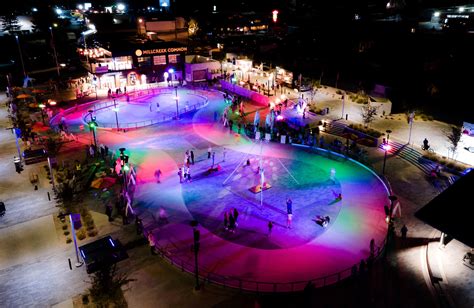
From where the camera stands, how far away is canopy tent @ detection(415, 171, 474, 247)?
1683cm

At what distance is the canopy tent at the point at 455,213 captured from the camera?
16.8 meters

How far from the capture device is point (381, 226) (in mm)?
25844

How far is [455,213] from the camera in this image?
17625mm

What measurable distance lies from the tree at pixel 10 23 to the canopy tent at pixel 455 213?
115016 mm

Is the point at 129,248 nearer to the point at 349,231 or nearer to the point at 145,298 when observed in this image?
the point at 145,298

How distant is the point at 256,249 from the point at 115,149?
72.2 ft

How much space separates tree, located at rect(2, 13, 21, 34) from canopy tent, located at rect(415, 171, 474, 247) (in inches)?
4528

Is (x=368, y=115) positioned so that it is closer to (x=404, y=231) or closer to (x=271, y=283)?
(x=404, y=231)

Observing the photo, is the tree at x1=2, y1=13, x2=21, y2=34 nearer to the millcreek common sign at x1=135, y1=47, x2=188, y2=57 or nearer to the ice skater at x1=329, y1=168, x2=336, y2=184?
the millcreek common sign at x1=135, y1=47, x2=188, y2=57

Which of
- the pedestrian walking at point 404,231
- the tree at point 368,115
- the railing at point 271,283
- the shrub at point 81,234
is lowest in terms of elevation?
the railing at point 271,283

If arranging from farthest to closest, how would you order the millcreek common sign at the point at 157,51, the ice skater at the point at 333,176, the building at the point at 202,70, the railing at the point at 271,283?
the building at the point at 202,70, the millcreek common sign at the point at 157,51, the ice skater at the point at 333,176, the railing at the point at 271,283

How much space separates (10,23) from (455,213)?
11607cm

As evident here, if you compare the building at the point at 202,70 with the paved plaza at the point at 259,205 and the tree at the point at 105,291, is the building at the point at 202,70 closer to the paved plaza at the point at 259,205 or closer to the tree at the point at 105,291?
the paved plaza at the point at 259,205

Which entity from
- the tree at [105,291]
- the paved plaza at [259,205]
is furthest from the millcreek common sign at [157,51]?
the tree at [105,291]
